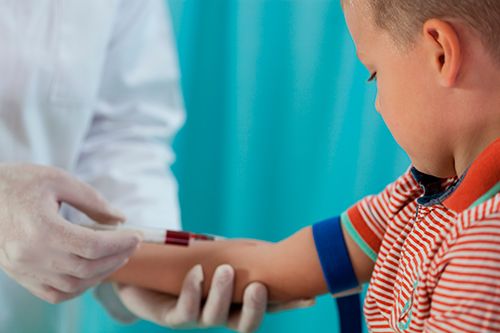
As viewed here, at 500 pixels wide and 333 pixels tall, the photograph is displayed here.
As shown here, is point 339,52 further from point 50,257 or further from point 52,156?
point 50,257

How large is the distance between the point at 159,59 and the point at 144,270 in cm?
53

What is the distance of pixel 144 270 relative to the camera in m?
1.17

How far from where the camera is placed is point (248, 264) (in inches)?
44.2

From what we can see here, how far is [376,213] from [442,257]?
0.92 ft

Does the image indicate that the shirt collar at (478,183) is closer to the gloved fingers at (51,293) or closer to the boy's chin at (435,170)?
the boy's chin at (435,170)

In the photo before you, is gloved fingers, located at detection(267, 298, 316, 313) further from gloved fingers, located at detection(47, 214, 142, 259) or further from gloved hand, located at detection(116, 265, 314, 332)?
gloved fingers, located at detection(47, 214, 142, 259)

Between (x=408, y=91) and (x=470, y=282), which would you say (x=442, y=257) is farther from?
(x=408, y=91)

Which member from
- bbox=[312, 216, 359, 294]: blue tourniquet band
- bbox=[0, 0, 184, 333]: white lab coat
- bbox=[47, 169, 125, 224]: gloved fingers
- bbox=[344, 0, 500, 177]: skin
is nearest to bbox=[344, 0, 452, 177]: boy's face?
bbox=[344, 0, 500, 177]: skin

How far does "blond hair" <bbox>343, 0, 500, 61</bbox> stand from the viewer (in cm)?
70

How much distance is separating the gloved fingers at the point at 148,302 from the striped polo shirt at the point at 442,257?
396mm

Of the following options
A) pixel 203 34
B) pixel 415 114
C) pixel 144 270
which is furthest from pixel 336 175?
pixel 415 114

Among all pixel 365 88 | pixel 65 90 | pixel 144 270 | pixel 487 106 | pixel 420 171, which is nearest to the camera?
pixel 487 106

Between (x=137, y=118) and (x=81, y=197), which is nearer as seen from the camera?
(x=81, y=197)

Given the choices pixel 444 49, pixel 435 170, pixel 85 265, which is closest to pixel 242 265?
pixel 85 265
